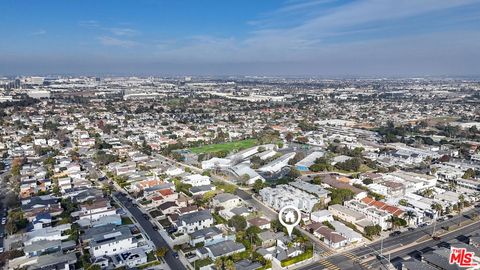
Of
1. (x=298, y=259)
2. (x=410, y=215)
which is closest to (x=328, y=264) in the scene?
(x=298, y=259)

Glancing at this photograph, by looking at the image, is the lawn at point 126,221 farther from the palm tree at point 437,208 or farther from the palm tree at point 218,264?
the palm tree at point 437,208

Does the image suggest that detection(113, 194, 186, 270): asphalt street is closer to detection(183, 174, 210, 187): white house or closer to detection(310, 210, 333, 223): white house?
detection(183, 174, 210, 187): white house

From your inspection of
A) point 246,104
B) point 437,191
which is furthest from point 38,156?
Answer: point 246,104

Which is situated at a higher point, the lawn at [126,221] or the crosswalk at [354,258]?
the crosswalk at [354,258]

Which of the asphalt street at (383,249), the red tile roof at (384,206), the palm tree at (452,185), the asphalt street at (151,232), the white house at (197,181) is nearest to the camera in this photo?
the asphalt street at (383,249)

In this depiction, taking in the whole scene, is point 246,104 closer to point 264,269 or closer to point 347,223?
point 347,223

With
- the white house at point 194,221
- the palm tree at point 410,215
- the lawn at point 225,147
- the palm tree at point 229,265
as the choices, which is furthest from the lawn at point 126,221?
the lawn at point 225,147

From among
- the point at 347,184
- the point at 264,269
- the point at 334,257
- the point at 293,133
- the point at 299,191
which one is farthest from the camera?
the point at 293,133
